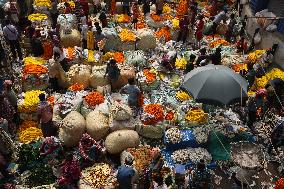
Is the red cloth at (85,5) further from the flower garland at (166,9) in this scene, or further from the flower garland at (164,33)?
the flower garland at (166,9)

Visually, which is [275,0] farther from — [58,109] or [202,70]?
[58,109]

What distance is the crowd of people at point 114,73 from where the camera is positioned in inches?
324

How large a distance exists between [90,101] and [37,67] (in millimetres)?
2443

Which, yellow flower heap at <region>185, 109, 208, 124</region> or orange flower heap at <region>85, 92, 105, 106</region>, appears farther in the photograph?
orange flower heap at <region>85, 92, 105, 106</region>

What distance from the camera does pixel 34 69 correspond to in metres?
11.2

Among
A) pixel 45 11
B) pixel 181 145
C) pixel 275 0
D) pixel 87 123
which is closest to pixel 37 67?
pixel 87 123

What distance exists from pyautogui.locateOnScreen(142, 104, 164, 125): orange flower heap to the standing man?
546cm

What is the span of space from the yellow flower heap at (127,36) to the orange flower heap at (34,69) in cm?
323

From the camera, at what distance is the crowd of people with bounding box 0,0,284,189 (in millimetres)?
8219

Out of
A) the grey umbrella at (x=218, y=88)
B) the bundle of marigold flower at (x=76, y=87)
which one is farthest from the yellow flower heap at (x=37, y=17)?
the grey umbrella at (x=218, y=88)

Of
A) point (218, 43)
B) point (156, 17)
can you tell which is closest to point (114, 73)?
point (156, 17)

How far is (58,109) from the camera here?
10.0m

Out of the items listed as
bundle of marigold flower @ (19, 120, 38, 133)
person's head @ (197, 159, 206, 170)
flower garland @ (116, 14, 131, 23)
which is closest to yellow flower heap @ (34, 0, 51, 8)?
flower garland @ (116, 14, 131, 23)

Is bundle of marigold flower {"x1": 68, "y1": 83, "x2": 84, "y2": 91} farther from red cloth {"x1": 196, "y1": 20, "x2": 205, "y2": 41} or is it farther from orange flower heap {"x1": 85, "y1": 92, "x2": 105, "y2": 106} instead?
red cloth {"x1": 196, "y1": 20, "x2": 205, "y2": 41}
